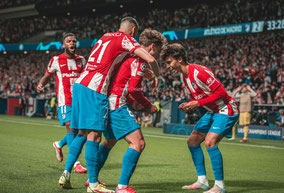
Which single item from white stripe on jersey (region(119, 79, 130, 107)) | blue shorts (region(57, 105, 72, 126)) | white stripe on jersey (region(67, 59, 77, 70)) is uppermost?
white stripe on jersey (region(67, 59, 77, 70))

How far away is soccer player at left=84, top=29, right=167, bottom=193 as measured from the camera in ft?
14.8

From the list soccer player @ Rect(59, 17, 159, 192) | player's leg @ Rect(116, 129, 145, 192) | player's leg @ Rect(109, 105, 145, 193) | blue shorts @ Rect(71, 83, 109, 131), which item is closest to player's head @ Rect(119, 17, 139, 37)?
soccer player @ Rect(59, 17, 159, 192)

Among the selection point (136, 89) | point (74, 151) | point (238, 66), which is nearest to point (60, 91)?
point (74, 151)

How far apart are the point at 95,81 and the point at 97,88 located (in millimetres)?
96

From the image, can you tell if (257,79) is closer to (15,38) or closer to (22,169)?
(22,169)

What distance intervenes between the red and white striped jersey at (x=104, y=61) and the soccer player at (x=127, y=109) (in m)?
0.14

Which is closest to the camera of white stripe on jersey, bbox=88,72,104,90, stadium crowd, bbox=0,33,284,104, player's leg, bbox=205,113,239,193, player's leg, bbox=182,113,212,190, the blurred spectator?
white stripe on jersey, bbox=88,72,104,90

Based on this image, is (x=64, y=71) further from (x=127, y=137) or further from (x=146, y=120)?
(x=146, y=120)

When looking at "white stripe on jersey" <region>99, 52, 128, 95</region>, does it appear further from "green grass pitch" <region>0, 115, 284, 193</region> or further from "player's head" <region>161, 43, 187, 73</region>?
"green grass pitch" <region>0, 115, 284, 193</region>

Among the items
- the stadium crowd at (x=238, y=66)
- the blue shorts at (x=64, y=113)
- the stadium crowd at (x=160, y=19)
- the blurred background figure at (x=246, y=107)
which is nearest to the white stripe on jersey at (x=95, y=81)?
the blue shorts at (x=64, y=113)

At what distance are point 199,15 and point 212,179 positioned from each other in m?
24.9

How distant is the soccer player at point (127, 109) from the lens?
178 inches

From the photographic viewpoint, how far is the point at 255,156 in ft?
31.9

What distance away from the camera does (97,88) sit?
4.66 meters
